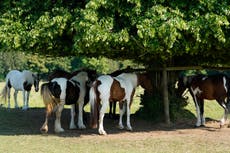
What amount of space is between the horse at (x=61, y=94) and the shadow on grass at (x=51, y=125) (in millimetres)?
417

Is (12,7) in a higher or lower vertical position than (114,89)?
higher

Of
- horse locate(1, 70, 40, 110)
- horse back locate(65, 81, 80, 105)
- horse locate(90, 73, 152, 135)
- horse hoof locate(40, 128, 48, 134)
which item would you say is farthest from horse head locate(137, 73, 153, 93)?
horse locate(1, 70, 40, 110)

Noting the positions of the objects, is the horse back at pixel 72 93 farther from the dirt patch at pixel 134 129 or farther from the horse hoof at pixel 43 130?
the horse hoof at pixel 43 130

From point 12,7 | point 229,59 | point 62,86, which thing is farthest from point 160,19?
point 229,59

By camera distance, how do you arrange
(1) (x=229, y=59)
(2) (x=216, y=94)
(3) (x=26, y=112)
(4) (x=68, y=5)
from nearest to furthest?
(4) (x=68, y=5)
(2) (x=216, y=94)
(1) (x=229, y=59)
(3) (x=26, y=112)

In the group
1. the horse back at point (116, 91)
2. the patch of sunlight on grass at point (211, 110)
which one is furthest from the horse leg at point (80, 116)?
the patch of sunlight on grass at point (211, 110)

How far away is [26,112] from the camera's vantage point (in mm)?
19234

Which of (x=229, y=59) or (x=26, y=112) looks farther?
(x=26, y=112)

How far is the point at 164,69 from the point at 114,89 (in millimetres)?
2544

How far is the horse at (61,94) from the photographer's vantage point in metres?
13.6

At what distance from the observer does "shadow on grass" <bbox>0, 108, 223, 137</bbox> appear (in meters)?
14.3

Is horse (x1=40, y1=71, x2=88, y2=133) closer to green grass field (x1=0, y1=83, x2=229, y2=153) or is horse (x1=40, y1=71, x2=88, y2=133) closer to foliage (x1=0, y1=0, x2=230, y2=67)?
green grass field (x1=0, y1=83, x2=229, y2=153)

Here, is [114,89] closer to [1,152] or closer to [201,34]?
[201,34]

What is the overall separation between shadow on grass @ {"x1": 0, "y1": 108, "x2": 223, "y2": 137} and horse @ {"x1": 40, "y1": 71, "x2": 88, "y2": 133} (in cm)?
42
